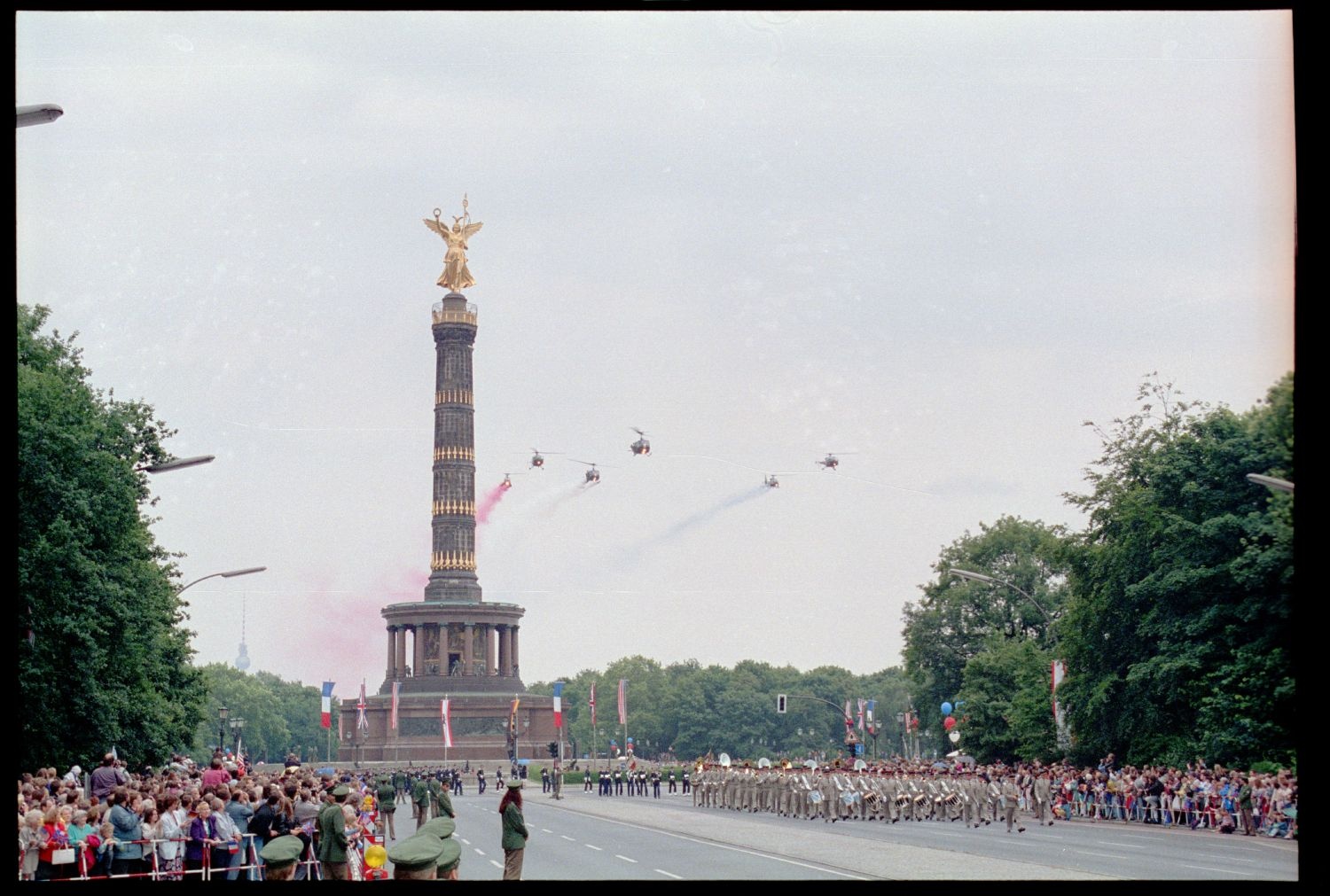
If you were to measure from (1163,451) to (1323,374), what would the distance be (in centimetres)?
3832

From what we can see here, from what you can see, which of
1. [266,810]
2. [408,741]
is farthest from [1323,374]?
[408,741]

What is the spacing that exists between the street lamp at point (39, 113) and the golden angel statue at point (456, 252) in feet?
376

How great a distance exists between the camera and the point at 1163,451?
52469mm

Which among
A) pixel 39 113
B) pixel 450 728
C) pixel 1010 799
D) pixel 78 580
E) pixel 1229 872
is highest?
pixel 39 113

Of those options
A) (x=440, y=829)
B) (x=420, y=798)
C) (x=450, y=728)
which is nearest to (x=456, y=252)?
(x=450, y=728)

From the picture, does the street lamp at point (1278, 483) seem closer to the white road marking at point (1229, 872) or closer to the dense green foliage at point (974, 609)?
the white road marking at point (1229, 872)

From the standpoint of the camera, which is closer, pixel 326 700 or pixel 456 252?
pixel 326 700

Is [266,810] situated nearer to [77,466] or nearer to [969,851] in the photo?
[969,851]

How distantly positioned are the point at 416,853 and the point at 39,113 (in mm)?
11298

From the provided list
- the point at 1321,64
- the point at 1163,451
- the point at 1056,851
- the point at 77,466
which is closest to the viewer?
the point at 1321,64

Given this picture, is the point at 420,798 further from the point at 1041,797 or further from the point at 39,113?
the point at 39,113

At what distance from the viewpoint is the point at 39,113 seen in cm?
2142

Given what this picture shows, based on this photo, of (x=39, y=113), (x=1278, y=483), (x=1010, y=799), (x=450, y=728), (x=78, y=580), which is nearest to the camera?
(x=1278, y=483)

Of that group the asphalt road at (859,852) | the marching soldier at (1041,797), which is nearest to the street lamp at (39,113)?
the asphalt road at (859,852)
